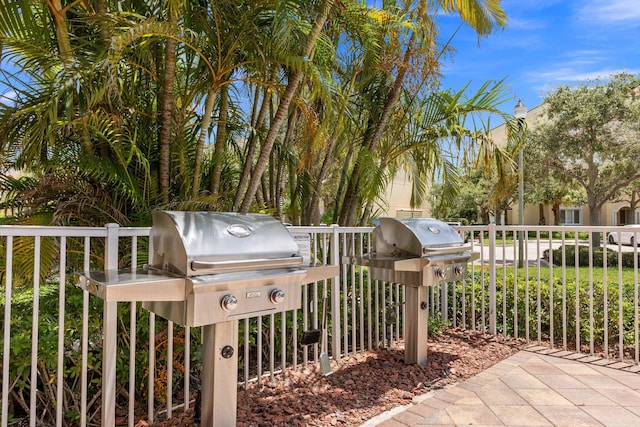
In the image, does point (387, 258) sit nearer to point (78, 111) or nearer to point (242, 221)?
Result: point (242, 221)

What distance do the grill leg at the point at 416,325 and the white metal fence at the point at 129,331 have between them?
0.23 meters

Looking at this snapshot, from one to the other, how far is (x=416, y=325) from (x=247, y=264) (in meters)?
1.98

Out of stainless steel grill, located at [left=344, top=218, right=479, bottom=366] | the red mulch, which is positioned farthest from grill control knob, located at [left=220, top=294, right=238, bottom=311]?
stainless steel grill, located at [left=344, top=218, right=479, bottom=366]

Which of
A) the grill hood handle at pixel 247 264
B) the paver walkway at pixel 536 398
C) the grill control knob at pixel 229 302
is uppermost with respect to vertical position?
the grill hood handle at pixel 247 264

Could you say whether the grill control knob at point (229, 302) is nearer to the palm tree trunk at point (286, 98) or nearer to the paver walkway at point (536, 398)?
the paver walkway at point (536, 398)

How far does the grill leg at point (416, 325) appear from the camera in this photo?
340cm

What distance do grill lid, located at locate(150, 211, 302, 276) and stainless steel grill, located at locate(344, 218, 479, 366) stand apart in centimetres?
119

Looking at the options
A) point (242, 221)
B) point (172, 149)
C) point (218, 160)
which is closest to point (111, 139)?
point (172, 149)

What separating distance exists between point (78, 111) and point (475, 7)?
388 cm

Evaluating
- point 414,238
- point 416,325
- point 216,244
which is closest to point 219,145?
point 414,238

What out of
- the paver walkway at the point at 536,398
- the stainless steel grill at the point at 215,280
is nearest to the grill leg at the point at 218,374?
the stainless steel grill at the point at 215,280

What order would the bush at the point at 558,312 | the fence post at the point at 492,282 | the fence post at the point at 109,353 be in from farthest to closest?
1. the fence post at the point at 492,282
2. the bush at the point at 558,312
3. the fence post at the point at 109,353

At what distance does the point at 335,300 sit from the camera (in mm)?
3678

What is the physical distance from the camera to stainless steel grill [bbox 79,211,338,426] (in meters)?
1.77
